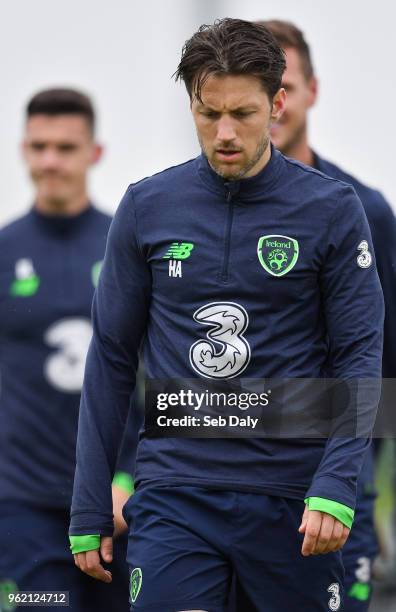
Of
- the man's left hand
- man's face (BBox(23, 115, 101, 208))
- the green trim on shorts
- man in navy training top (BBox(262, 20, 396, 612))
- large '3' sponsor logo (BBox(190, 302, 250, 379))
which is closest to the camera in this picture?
the man's left hand

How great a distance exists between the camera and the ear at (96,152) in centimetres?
905

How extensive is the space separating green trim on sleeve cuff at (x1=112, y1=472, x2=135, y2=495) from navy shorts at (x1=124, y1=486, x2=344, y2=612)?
7.33ft

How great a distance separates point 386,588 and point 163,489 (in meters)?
7.09

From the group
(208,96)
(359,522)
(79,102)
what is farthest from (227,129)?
(79,102)

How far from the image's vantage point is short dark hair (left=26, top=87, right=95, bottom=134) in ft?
29.5

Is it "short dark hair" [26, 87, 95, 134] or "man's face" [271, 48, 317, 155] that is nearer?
"man's face" [271, 48, 317, 155]

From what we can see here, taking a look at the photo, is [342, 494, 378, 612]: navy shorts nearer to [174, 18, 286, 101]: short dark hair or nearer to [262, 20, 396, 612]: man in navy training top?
[262, 20, 396, 612]: man in navy training top

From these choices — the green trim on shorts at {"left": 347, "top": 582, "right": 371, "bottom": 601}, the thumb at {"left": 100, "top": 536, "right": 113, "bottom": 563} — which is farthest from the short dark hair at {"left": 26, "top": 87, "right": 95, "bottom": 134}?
the thumb at {"left": 100, "top": 536, "right": 113, "bottom": 563}

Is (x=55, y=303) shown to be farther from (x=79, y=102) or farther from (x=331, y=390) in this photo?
(x=331, y=390)

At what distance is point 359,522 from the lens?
6.91m

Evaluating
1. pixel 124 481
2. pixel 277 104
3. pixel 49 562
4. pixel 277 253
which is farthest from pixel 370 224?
pixel 49 562

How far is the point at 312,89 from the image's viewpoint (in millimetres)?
7418

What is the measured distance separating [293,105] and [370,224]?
0.77m

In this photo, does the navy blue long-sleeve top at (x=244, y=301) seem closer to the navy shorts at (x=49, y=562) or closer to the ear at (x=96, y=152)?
the navy shorts at (x=49, y=562)
